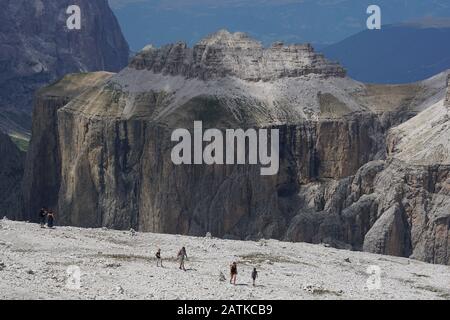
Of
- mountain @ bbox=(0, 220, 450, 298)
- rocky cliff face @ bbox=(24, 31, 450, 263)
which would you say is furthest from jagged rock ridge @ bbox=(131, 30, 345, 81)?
mountain @ bbox=(0, 220, 450, 298)

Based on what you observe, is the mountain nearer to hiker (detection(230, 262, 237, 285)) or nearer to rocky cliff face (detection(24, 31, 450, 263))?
hiker (detection(230, 262, 237, 285))

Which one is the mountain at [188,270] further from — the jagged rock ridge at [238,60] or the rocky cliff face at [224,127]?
the jagged rock ridge at [238,60]

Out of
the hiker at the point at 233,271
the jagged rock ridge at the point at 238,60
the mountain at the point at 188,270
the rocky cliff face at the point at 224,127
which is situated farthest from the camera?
the jagged rock ridge at the point at 238,60

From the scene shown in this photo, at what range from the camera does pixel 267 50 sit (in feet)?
550

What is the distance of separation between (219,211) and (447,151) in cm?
3785

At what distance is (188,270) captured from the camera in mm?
61312

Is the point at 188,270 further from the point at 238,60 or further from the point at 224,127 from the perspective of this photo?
the point at 238,60

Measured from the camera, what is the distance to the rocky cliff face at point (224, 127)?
481 feet

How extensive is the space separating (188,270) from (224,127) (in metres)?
86.5

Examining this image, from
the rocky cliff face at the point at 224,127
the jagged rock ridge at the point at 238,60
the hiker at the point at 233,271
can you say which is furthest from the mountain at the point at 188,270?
the jagged rock ridge at the point at 238,60

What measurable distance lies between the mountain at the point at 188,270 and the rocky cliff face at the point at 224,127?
50.6 meters

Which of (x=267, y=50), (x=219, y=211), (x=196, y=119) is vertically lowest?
(x=219, y=211)
